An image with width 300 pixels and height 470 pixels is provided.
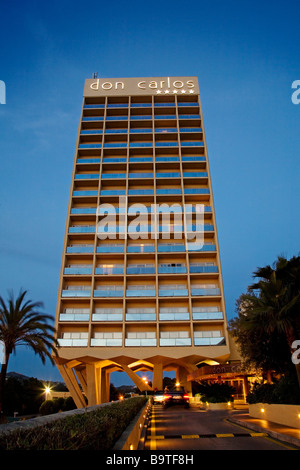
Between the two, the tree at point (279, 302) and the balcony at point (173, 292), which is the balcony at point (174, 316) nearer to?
the balcony at point (173, 292)

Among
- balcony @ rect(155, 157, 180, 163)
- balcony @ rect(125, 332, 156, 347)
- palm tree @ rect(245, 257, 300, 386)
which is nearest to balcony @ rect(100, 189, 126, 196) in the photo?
balcony @ rect(155, 157, 180, 163)

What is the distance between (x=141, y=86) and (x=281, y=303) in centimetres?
5198

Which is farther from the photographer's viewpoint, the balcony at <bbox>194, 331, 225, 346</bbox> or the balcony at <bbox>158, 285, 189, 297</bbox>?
the balcony at <bbox>158, 285, 189, 297</bbox>

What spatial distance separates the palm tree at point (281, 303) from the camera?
49.0 ft

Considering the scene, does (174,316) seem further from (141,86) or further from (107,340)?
(141,86)

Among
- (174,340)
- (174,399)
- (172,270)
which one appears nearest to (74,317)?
(174,340)

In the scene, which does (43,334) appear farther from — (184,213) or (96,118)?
(96,118)

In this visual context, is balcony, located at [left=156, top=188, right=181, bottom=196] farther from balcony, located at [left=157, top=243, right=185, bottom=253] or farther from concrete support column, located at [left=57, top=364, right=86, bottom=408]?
concrete support column, located at [left=57, top=364, right=86, bottom=408]

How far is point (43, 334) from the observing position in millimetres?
23188

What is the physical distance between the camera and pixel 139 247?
150 ft

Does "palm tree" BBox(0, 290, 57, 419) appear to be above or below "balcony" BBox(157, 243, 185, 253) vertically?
below

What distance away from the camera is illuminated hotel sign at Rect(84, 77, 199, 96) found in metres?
57.5

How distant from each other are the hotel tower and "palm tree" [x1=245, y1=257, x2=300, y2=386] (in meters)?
25.8

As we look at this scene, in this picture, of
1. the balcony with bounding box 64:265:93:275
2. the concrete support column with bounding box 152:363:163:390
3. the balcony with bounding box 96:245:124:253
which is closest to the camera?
the concrete support column with bounding box 152:363:163:390
